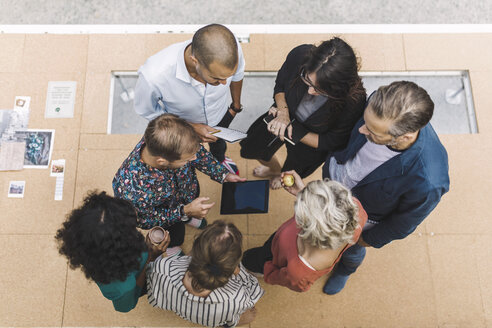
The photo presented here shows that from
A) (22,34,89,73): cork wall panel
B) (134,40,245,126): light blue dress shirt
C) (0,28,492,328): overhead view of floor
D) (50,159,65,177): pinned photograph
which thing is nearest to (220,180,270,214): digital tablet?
(0,28,492,328): overhead view of floor

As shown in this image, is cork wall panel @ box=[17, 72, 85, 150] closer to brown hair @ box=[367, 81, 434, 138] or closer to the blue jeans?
the blue jeans

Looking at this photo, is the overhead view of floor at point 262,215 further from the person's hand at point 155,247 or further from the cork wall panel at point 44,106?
the person's hand at point 155,247

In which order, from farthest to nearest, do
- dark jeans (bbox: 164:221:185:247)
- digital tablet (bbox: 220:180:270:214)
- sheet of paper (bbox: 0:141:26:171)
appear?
1. sheet of paper (bbox: 0:141:26:171)
2. dark jeans (bbox: 164:221:185:247)
3. digital tablet (bbox: 220:180:270:214)

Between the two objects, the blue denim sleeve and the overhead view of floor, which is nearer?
the blue denim sleeve

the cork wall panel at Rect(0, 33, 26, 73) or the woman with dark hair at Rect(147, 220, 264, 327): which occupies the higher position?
the cork wall panel at Rect(0, 33, 26, 73)

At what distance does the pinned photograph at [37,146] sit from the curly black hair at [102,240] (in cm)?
170

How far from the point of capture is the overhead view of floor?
277 cm

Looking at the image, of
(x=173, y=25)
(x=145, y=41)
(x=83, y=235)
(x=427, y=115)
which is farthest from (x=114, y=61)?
(x=427, y=115)

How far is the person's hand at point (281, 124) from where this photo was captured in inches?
89.1

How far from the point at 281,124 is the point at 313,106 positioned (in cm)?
29

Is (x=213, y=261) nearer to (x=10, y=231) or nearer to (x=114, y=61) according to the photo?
(x=10, y=231)

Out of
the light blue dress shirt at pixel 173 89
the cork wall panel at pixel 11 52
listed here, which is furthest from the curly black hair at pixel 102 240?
the cork wall panel at pixel 11 52

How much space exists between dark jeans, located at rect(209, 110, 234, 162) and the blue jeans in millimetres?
1310

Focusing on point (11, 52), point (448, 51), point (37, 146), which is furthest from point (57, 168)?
point (448, 51)
